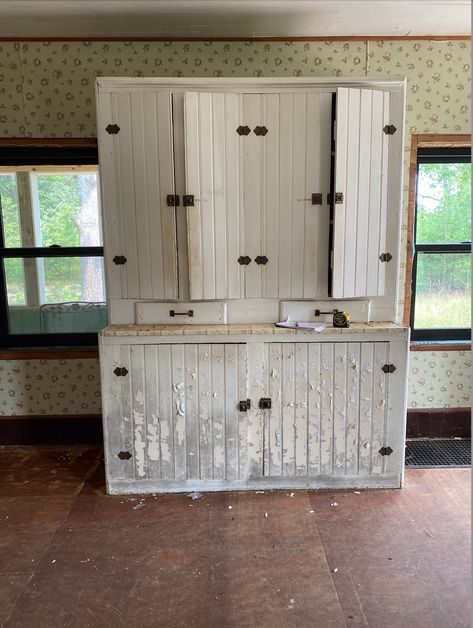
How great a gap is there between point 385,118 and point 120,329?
5.94ft

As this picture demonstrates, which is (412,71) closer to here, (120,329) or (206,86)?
(206,86)

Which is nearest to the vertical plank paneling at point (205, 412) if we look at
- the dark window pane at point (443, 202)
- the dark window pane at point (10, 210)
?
the dark window pane at point (10, 210)

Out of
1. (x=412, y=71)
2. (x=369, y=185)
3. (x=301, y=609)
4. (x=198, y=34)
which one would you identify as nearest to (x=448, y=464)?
(x=301, y=609)

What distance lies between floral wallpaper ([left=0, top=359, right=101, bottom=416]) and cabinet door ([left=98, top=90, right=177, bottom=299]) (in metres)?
0.84

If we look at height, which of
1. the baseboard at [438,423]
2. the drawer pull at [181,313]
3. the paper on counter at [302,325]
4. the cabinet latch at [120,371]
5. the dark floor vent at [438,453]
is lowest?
the dark floor vent at [438,453]

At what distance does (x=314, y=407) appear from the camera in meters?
2.44

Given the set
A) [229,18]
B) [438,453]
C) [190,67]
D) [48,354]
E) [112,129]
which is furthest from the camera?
[48,354]

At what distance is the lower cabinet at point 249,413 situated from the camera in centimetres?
240

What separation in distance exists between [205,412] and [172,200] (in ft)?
3.80

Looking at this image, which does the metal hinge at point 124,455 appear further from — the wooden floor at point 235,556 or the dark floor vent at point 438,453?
the dark floor vent at point 438,453

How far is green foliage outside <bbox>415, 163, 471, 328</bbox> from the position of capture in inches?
118

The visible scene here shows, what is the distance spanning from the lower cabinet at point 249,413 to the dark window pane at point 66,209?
0.98 meters

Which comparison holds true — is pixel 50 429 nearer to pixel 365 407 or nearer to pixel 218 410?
pixel 218 410

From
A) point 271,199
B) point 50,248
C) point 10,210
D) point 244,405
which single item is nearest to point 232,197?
point 271,199
